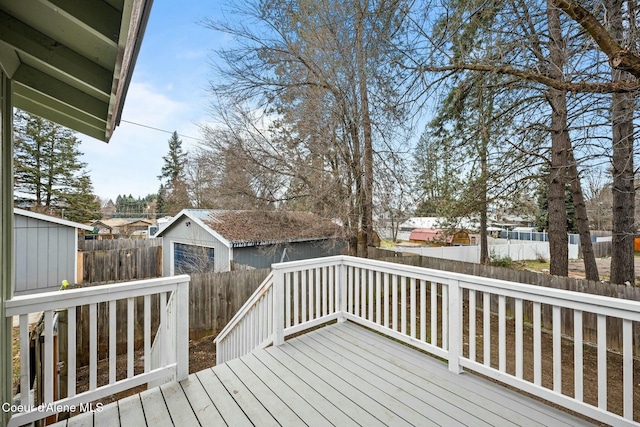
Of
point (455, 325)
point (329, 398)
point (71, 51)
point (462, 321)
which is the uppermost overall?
point (71, 51)

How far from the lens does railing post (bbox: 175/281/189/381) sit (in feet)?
7.57

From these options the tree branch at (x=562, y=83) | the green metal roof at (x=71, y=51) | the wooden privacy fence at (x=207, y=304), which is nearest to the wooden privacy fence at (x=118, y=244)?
the wooden privacy fence at (x=207, y=304)

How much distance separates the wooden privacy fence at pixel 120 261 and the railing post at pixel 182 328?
31.7 ft

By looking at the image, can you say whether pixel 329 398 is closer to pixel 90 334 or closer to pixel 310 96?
pixel 90 334

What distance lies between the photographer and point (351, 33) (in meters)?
5.11

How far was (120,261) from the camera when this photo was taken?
11.4 meters

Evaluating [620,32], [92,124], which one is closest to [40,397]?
[92,124]

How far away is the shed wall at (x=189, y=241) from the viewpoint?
30.2 ft

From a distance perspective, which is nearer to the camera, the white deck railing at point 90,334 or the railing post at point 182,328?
the white deck railing at point 90,334

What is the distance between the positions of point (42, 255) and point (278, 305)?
9676mm

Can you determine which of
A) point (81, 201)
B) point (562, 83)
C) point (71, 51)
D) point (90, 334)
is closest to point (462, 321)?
point (562, 83)

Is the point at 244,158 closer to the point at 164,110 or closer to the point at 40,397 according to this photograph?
the point at 40,397

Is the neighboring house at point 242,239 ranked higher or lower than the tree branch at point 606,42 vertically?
lower

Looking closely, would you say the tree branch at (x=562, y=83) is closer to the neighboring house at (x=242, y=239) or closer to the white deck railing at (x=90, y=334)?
the white deck railing at (x=90, y=334)
